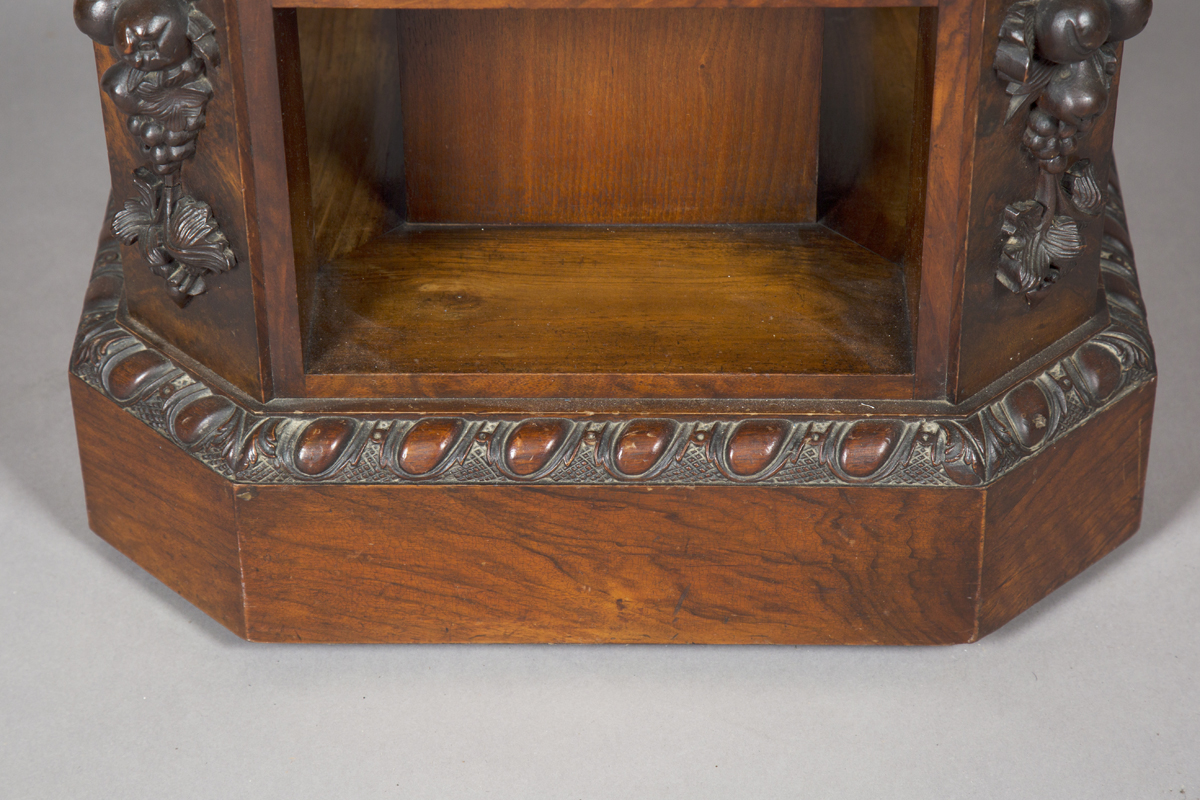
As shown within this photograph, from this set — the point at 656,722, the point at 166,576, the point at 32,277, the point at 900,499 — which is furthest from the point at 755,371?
the point at 32,277

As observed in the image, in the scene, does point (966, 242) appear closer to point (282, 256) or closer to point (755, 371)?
point (755, 371)

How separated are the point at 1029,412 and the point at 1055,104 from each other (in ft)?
0.94

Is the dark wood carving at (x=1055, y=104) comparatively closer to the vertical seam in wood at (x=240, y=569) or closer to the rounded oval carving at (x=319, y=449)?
the rounded oval carving at (x=319, y=449)

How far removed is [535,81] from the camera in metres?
1.75

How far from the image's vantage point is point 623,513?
4.83 feet

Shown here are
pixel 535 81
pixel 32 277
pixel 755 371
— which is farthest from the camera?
pixel 32 277

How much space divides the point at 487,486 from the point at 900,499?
37 centimetres

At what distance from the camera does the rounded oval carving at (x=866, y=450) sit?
4.73ft

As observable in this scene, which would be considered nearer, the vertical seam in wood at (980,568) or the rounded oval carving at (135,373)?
the vertical seam in wood at (980,568)

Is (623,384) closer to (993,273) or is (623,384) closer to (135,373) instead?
(993,273)

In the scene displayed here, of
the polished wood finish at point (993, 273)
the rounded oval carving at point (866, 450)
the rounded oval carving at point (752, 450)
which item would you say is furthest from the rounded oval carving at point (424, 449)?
the polished wood finish at point (993, 273)

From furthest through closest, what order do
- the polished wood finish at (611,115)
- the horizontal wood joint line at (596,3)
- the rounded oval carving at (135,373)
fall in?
the polished wood finish at (611,115) < the rounded oval carving at (135,373) < the horizontal wood joint line at (596,3)

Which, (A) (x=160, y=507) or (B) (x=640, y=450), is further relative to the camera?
(A) (x=160, y=507)

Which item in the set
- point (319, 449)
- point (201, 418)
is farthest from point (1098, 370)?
point (201, 418)
